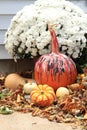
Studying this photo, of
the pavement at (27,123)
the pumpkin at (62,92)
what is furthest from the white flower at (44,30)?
the pavement at (27,123)

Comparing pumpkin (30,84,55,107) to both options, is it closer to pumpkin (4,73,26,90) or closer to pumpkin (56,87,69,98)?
pumpkin (56,87,69,98)

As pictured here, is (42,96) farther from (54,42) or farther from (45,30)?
(45,30)

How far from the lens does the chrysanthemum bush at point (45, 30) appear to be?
2893 millimetres

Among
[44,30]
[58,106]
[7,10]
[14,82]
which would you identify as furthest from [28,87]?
[7,10]

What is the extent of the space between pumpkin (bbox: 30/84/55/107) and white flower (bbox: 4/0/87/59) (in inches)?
17.3

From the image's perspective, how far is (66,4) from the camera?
305 centimetres

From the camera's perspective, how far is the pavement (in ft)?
6.95

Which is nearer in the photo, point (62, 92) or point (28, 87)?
point (62, 92)

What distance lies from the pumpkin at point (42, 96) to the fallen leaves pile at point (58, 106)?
0.11 feet

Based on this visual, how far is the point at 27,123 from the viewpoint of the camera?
2.20 m

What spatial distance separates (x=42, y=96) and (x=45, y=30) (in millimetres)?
645

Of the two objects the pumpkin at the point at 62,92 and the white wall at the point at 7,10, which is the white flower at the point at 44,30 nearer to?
the white wall at the point at 7,10

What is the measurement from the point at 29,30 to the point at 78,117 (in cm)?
94

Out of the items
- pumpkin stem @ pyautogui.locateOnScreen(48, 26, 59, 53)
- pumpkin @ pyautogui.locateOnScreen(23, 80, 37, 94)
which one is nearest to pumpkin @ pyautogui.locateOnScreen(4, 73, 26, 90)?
pumpkin @ pyautogui.locateOnScreen(23, 80, 37, 94)
